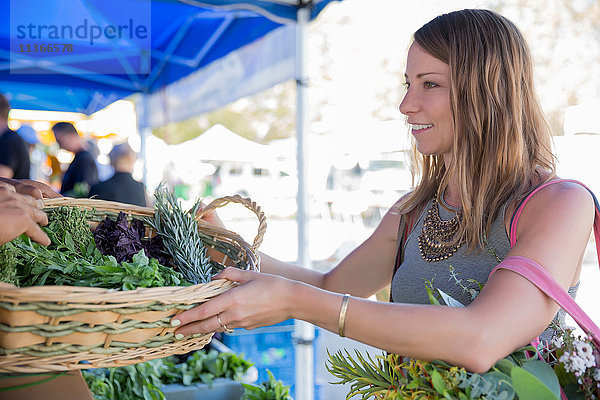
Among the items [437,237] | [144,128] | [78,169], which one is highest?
[144,128]

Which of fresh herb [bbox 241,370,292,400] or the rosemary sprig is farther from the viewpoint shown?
fresh herb [bbox 241,370,292,400]

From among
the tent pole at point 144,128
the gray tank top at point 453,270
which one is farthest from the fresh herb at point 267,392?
the tent pole at point 144,128

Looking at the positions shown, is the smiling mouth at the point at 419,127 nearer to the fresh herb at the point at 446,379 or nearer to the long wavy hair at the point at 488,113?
the long wavy hair at the point at 488,113

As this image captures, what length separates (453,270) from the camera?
4.35ft

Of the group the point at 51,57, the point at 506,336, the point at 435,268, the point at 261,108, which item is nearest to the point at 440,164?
the point at 435,268

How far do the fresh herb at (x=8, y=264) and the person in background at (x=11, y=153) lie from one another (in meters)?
3.16

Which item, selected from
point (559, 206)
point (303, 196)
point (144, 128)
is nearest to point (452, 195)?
point (559, 206)

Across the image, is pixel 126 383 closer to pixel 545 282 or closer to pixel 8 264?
pixel 8 264

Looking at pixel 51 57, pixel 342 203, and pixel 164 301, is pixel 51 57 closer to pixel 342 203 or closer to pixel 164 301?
pixel 164 301

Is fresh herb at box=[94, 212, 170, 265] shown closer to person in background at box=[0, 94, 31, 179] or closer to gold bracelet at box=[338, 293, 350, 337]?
gold bracelet at box=[338, 293, 350, 337]

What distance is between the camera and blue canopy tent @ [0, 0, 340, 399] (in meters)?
2.94

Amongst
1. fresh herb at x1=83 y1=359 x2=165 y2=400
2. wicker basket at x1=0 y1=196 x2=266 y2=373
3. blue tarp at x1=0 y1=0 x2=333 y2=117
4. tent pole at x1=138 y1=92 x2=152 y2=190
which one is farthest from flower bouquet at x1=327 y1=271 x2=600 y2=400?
tent pole at x1=138 y1=92 x2=152 y2=190

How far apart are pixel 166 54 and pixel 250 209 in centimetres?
371

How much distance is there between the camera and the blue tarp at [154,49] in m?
3.10
